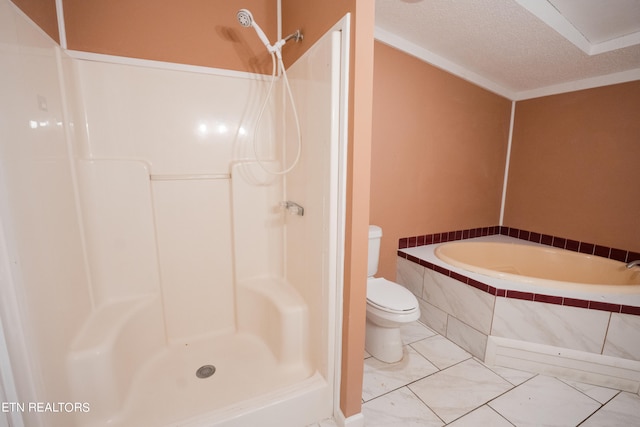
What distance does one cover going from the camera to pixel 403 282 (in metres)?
2.33

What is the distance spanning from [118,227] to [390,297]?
1.64 m

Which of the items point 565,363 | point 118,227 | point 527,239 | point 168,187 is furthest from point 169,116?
point 527,239

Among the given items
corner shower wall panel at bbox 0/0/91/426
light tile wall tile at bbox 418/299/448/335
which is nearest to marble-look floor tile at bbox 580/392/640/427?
light tile wall tile at bbox 418/299/448/335

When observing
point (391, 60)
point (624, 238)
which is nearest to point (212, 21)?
point (391, 60)

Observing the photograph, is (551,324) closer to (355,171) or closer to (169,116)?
(355,171)

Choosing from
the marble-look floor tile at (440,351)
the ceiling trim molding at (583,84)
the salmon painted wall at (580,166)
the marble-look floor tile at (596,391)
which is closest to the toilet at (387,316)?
the marble-look floor tile at (440,351)

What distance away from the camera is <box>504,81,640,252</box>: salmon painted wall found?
2.09 m

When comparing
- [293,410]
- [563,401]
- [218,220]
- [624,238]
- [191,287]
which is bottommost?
[563,401]

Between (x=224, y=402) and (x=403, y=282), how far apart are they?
5.31ft

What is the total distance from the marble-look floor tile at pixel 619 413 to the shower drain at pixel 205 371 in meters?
1.89

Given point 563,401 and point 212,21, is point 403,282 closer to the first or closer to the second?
point 563,401

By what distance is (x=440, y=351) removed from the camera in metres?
1.83

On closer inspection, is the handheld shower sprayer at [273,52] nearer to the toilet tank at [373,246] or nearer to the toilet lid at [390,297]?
the toilet tank at [373,246]

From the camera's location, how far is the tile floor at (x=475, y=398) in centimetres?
131
